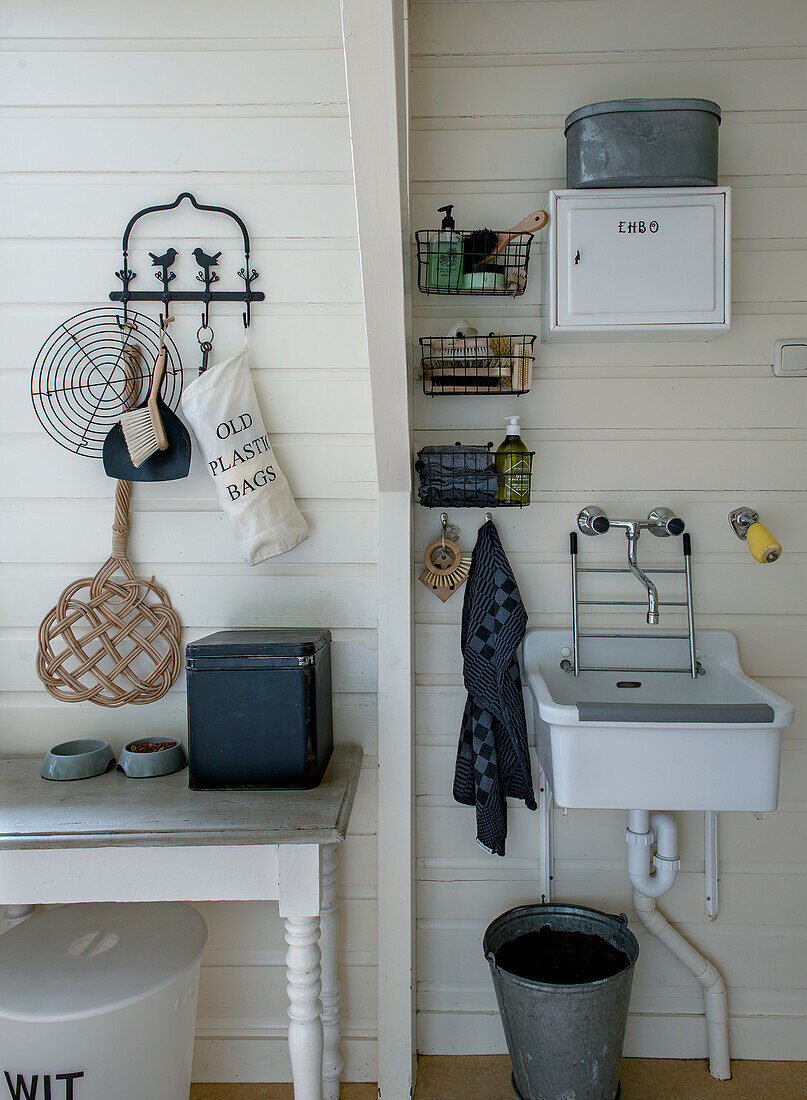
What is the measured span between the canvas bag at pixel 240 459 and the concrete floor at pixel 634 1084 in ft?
4.28

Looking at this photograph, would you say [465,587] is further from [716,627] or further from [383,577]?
[716,627]

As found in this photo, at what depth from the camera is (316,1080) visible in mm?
1549

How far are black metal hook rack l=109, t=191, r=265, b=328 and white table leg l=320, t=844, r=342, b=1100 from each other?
4.38ft

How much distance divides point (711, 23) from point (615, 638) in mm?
1482

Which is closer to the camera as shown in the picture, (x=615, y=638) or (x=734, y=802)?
(x=734, y=802)

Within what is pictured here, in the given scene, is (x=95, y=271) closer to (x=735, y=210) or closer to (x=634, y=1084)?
(x=735, y=210)

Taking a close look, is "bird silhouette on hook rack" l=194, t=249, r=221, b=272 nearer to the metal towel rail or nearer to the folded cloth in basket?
the folded cloth in basket

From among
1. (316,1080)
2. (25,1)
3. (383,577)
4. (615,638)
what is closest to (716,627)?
(615,638)

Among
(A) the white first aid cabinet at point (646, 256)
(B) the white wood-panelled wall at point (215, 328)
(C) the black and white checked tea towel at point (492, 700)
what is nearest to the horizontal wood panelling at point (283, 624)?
(B) the white wood-panelled wall at point (215, 328)

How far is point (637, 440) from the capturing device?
79.3 inches

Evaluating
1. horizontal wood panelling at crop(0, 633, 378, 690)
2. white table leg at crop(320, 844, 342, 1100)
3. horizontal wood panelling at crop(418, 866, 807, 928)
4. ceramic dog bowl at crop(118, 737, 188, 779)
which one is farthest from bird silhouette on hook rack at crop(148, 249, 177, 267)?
horizontal wood panelling at crop(418, 866, 807, 928)

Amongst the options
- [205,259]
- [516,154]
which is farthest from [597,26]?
[205,259]

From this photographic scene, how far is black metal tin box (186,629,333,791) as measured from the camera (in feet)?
5.45

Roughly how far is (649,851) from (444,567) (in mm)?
845
